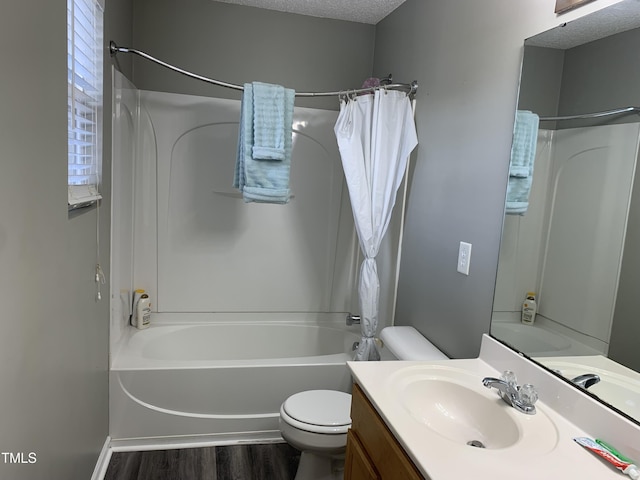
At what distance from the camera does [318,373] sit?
101 inches

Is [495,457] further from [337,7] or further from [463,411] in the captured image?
[337,7]

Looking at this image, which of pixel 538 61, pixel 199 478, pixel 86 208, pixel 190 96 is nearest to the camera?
pixel 538 61

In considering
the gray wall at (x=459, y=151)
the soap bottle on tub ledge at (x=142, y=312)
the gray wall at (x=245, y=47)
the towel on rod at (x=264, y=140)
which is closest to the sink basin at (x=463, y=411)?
the gray wall at (x=459, y=151)

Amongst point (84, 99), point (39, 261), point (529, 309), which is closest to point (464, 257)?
point (529, 309)

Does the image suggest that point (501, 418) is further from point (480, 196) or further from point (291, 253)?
point (291, 253)

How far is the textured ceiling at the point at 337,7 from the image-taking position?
2.65 metres

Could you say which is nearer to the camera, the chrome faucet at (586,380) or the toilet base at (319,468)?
the chrome faucet at (586,380)

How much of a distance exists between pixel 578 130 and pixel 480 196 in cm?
48

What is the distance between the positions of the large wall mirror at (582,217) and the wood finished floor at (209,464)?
140cm

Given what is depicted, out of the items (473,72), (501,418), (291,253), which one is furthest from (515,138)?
(291,253)

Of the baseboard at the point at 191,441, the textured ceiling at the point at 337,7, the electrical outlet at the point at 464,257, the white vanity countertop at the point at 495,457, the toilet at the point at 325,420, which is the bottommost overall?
the baseboard at the point at 191,441

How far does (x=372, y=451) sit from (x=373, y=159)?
57.6 inches

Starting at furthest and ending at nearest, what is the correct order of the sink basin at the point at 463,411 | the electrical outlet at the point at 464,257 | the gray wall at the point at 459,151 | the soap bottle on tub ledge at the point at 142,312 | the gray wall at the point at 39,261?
1. the soap bottle on tub ledge at the point at 142,312
2. the electrical outlet at the point at 464,257
3. the gray wall at the point at 459,151
4. the sink basin at the point at 463,411
5. the gray wall at the point at 39,261

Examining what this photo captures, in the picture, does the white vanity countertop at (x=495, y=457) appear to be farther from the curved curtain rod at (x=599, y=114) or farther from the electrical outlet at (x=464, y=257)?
the curved curtain rod at (x=599, y=114)
